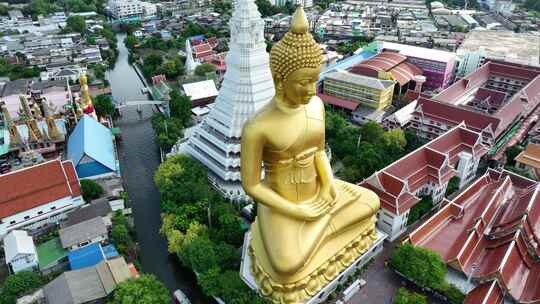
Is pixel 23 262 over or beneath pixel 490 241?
beneath

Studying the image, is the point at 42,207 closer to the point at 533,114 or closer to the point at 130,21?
the point at 533,114

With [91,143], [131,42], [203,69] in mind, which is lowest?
[91,143]

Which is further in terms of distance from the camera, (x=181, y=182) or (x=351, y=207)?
(x=181, y=182)

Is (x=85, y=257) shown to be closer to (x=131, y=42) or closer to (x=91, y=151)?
(x=91, y=151)

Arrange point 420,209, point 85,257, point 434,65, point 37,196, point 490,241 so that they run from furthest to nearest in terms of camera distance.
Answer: point 434,65
point 420,209
point 37,196
point 490,241
point 85,257

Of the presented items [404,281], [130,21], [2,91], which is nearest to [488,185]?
[404,281]

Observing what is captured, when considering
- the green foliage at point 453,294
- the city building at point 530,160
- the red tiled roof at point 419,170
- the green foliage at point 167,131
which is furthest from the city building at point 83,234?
the city building at point 530,160

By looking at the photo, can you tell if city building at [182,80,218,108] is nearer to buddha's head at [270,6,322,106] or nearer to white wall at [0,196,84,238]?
white wall at [0,196,84,238]

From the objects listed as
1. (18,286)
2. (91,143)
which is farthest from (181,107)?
(18,286)
